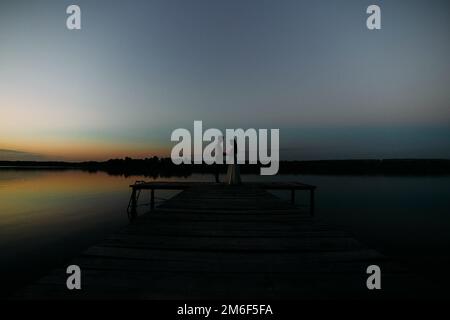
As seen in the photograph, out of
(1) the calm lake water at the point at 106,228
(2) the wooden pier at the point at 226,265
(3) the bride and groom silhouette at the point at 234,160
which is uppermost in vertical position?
(3) the bride and groom silhouette at the point at 234,160

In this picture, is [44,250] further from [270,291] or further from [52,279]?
[270,291]

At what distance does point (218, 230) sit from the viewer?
17.4 ft

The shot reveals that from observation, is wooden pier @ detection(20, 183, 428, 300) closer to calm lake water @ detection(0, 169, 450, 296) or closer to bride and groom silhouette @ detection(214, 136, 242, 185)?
calm lake water @ detection(0, 169, 450, 296)

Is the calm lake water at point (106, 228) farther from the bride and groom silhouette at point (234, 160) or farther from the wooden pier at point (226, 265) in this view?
the bride and groom silhouette at point (234, 160)

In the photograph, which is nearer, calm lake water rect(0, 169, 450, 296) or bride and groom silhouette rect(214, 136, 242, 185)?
calm lake water rect(0, 169, 450, 296)

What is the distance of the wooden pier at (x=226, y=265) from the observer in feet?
9.27

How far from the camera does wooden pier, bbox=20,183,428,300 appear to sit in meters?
2.83

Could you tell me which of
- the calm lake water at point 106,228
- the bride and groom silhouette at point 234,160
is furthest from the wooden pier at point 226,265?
the bride and groom silhouette at point 234,160

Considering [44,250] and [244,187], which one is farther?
[244,187]

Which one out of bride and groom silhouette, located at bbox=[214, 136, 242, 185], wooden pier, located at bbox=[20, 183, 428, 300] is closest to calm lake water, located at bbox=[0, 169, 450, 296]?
wooden pier, located at bbox=[20, 183, 428, 300]

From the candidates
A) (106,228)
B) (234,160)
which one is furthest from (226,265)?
(106,228)

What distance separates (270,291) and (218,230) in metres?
2.49

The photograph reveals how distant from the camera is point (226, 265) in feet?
11.7
